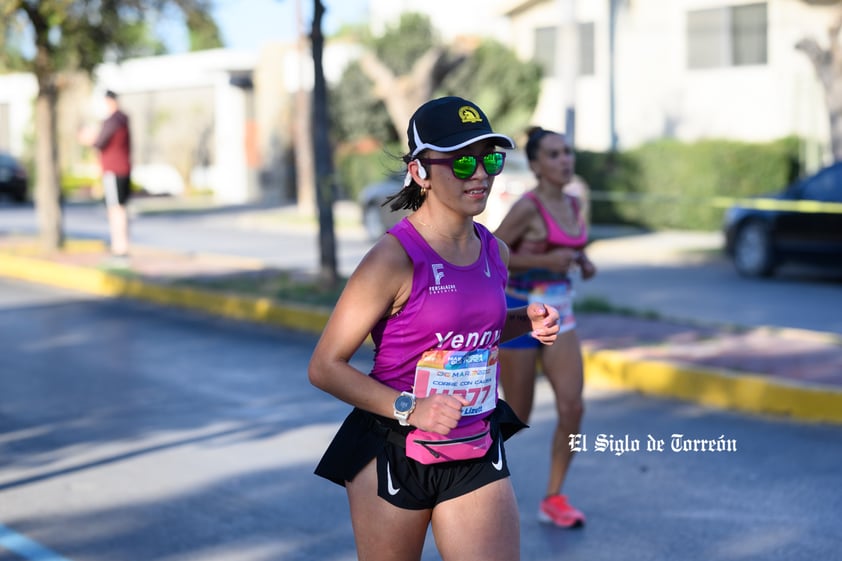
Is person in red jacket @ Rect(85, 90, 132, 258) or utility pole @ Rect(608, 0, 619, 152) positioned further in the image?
utility pole @ Rect(608, 0, 619, 152)

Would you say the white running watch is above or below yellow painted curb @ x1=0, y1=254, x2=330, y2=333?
above

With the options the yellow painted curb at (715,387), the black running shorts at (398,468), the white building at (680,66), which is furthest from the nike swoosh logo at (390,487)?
the white building at (680,66)

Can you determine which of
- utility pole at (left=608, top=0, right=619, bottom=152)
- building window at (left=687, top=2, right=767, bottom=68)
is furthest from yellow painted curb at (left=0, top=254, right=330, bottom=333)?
building window at (left=687, top=2, right=767, bottom=68)

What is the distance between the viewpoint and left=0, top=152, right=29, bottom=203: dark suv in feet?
115

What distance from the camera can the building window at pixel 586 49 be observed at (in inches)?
1161

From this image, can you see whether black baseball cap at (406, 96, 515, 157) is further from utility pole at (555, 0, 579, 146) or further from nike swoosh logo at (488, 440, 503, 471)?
utility pole at (555, 0, 579, 146)

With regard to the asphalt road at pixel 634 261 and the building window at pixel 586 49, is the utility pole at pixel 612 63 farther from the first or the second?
the asphalt road at pixel 634 261

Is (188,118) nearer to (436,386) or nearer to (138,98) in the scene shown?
(138,98)

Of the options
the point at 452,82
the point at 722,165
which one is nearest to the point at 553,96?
the point at 452,82

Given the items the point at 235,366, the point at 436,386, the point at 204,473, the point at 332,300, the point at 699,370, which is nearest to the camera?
the point at 436,386

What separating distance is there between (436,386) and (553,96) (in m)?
28.0

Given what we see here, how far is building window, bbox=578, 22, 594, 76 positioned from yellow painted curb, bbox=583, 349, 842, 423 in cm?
2069

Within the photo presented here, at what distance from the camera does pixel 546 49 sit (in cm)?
3089

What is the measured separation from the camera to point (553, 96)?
30.9 metres
